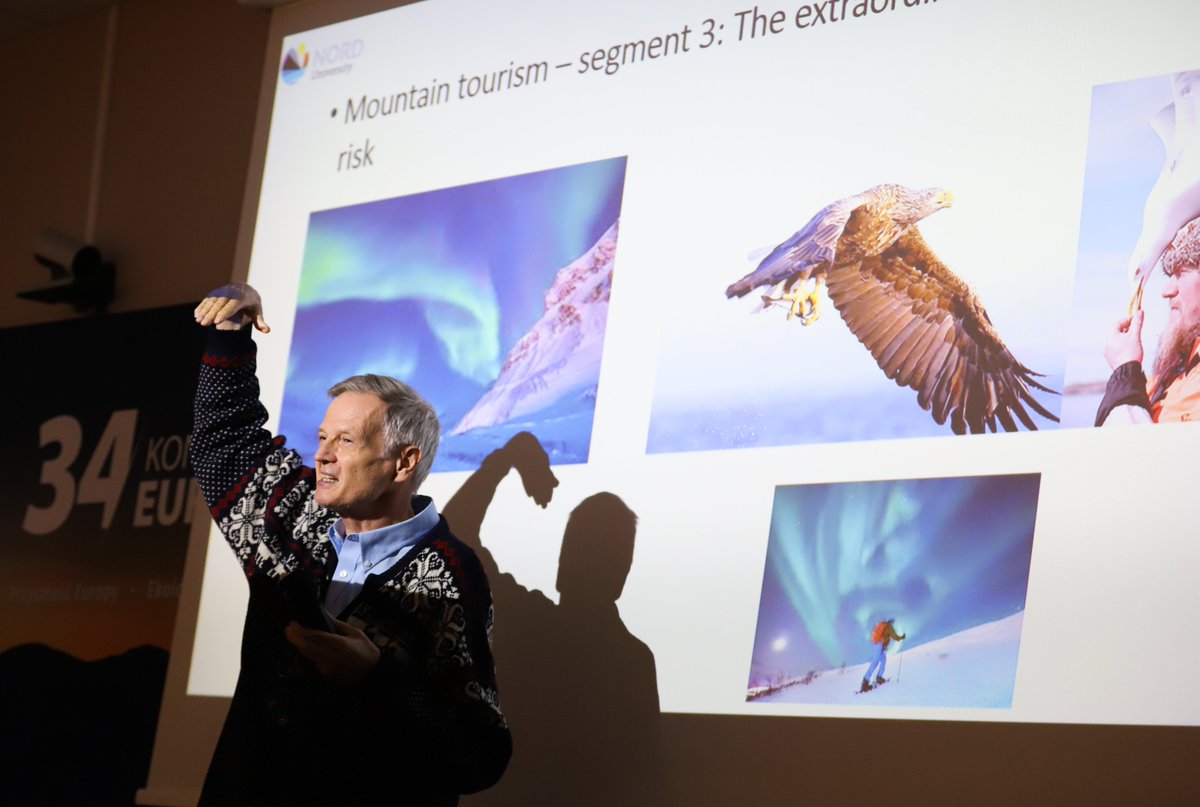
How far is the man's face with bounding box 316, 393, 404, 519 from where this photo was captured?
8.16 ft

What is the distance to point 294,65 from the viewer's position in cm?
389

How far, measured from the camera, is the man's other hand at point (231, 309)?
2633 millimetres

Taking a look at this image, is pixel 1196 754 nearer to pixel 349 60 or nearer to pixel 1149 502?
pixel 1149 502

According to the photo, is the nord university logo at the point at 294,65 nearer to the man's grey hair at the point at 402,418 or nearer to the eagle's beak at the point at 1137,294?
the man's grey hair at the point at 402,418

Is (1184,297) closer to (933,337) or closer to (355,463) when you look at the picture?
(933,337)

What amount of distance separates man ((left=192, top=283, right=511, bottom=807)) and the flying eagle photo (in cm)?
77

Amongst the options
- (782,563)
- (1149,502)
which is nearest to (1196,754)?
(1149,502)

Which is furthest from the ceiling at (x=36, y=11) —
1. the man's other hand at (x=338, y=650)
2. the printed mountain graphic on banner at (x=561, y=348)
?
the man's other hand at (x=338, y=650)

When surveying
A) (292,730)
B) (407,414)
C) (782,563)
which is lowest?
(292,730)

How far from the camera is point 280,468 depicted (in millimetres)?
2699

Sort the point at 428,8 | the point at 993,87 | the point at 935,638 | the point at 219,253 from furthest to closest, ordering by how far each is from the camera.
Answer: the point at 219,253, the point at 428,8, the point at 993,87, the point at 935,638

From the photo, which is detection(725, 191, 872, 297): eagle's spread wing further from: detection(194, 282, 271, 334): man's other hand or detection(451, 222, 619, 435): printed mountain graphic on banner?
detection(194, 282, 271, 334): man's other hand

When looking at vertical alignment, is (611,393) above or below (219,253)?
below

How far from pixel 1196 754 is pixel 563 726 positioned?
1.21m
